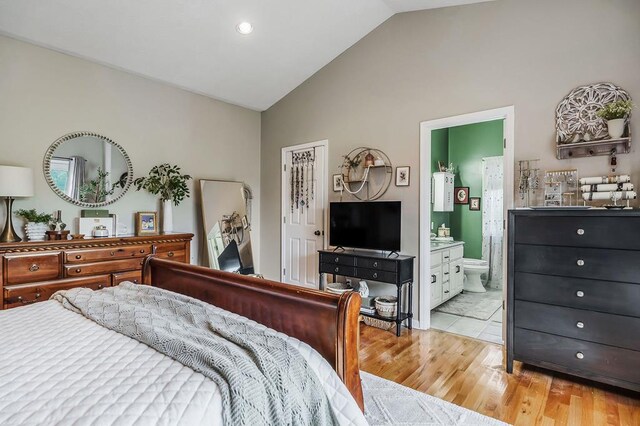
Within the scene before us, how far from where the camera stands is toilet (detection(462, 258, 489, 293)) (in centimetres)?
499

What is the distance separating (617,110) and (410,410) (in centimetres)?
258

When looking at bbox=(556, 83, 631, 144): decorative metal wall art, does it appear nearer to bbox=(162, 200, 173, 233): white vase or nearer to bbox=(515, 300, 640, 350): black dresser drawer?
bbox=(515, 300, 640, 350): black dresser drawer

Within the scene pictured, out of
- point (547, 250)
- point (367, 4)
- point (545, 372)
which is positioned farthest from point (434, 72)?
point (545, 372)

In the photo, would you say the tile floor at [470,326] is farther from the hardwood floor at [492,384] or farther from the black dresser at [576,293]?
the black dresser at [576,293]

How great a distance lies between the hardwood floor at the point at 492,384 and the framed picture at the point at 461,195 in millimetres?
2850

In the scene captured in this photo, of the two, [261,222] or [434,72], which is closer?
[434,72]

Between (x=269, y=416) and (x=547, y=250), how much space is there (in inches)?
93.5

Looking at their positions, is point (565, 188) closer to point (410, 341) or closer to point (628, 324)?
point (628, 324)

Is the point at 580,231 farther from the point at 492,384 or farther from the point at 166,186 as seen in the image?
the point at 166,186

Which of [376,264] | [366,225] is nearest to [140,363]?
[376,264]

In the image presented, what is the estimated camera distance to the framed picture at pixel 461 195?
18.3 ft

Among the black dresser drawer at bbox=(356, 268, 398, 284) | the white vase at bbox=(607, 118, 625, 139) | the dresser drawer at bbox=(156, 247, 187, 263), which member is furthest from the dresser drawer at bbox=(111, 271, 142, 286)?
the white vase at bbox=(607, 118, 625, 139)

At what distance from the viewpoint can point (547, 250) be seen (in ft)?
8.30

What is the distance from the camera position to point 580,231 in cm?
239
